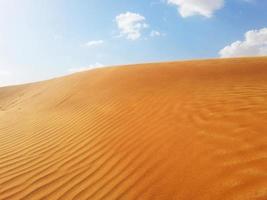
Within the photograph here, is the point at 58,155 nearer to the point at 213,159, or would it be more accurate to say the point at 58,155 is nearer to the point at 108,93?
the point at 213,159

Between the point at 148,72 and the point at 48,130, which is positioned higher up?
the point at 148,72

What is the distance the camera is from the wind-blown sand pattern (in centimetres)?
361

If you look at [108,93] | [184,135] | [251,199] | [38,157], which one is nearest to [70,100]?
[108,93]

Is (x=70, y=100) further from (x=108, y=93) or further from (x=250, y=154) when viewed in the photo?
(x=250, y=154)

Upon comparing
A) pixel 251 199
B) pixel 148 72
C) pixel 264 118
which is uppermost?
pixel 148 72

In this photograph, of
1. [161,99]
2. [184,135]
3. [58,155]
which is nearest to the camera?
[184,135]

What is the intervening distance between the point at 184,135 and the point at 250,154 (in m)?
1.27

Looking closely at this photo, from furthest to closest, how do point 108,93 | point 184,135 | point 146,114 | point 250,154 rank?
point 108,93 < point 146,114 < point 184,135 < point 250,154

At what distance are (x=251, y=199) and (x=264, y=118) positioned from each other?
93.2 inches

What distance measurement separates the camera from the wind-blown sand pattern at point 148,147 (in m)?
3.61

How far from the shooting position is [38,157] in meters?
5.36

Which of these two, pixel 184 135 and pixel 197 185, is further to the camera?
pixel 184 135

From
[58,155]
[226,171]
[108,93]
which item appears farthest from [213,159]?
[108,93]

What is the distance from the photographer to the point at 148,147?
484 cm
